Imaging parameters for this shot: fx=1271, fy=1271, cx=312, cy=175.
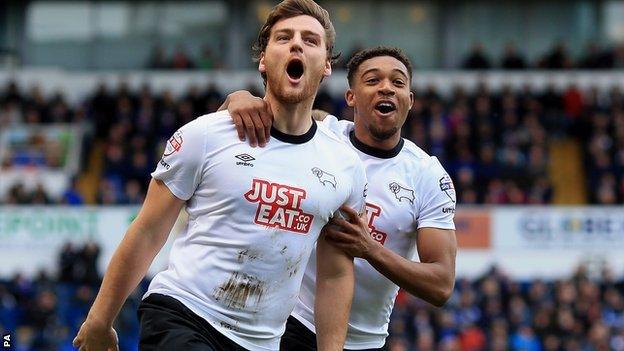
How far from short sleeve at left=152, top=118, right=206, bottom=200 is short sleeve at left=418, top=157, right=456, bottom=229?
68.5 inches

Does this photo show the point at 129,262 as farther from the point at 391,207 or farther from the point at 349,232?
the point at 391,207

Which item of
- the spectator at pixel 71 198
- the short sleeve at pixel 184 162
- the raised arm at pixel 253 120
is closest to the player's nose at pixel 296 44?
the raised arm at pixel 253 120

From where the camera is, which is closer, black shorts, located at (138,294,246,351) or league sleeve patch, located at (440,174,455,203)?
black shorts, located at (138,294,246,351)

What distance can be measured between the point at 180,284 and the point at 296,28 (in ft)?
4.03

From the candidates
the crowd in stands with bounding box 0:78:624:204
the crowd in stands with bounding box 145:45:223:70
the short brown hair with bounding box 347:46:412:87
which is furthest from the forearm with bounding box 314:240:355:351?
the crowd in stands with bounding box 145:45:223:70

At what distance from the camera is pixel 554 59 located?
96.3 ft

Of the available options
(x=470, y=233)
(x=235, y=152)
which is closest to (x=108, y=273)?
(x=235, y=152)

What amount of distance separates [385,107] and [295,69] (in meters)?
1.30

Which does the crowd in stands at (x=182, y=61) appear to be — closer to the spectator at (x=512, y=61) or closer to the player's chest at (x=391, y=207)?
the spectator at (x=512, y=61)

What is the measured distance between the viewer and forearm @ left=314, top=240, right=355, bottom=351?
5762 mm

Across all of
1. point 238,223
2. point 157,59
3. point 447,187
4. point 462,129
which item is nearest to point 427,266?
point 447,187

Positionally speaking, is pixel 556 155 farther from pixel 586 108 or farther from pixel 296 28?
pixel 296 28

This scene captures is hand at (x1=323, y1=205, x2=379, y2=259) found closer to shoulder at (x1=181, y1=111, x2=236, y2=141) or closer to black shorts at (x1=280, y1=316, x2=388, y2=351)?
shoulder at (x1=181, y1=111, x2=236, y2=141)

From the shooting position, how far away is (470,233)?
872 inches
